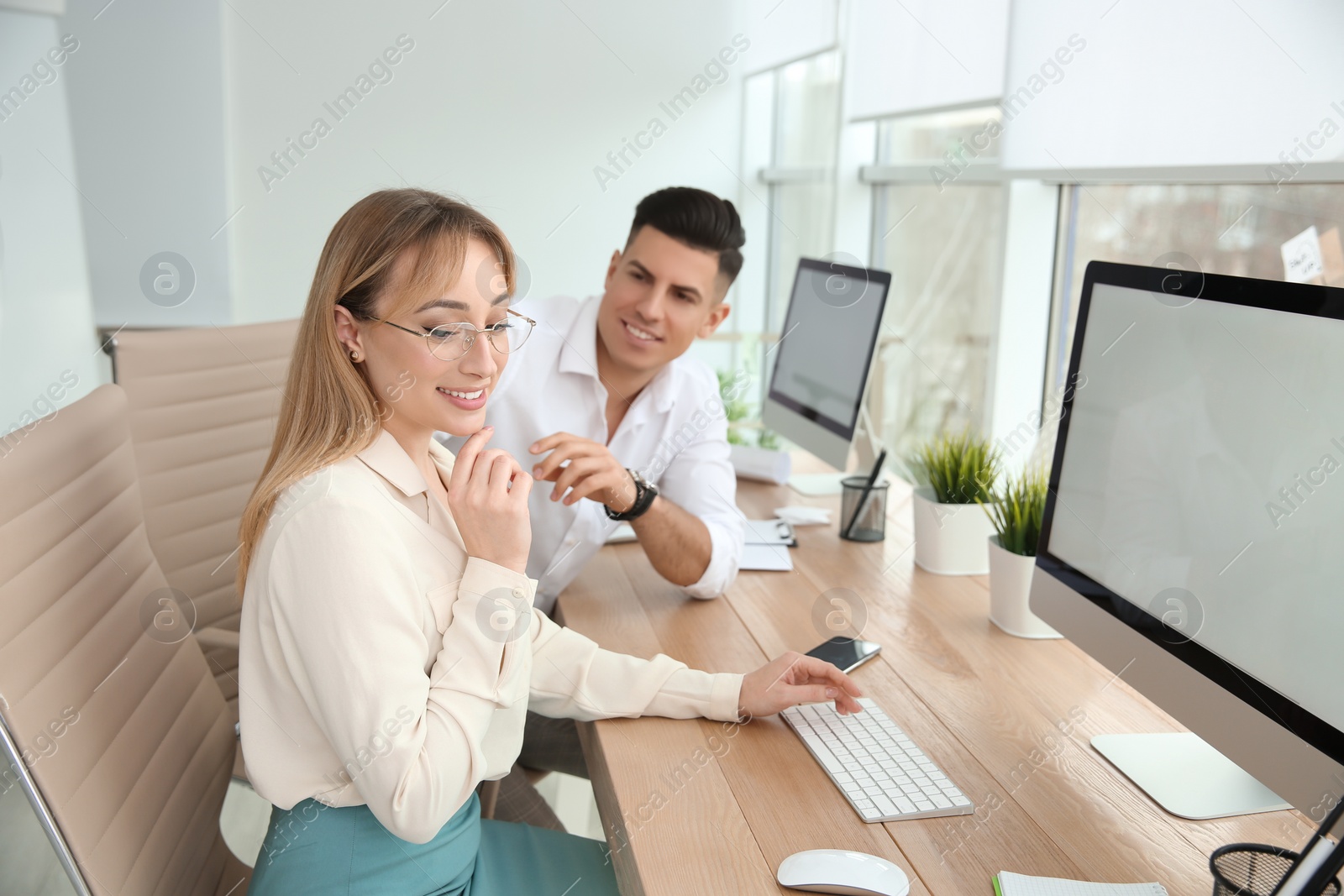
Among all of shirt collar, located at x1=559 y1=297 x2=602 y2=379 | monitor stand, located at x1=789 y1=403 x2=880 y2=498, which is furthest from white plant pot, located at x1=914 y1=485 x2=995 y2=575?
shirt collar, located at x1=559 y1=297 x2=602 y2=379

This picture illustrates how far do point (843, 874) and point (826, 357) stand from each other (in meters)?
1.48

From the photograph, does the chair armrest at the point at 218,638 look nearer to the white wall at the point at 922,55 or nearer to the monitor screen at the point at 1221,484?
the monitor screen at the point at 1221,484

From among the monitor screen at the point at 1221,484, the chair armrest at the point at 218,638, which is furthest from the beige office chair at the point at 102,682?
the monitor screen at the point at 1221,484

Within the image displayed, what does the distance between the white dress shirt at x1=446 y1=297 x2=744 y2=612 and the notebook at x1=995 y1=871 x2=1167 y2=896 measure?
0.94 m

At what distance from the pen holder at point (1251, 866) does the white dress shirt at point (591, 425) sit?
103 centimetres

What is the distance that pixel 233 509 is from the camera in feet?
6.59

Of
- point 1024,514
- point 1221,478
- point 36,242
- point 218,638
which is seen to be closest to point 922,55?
point 1024,514

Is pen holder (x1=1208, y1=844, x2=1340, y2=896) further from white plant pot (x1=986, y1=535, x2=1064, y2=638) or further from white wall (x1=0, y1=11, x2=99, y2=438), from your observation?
white wall (x1=0, y1=11, x2=99, y2=438)

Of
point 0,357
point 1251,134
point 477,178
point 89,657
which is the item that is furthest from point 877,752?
point 477,178

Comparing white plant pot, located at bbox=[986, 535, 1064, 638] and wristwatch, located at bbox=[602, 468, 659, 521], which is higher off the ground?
wristwatch, located at bbox=[602, 468, 659, 521]

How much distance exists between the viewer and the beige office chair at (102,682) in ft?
3.08

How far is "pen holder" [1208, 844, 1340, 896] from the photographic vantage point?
85 centimetres

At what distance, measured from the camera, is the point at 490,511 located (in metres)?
1.07

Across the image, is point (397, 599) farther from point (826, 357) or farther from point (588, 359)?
point (826, 357)
